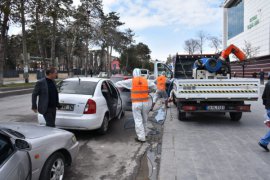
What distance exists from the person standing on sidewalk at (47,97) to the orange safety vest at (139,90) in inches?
74.1

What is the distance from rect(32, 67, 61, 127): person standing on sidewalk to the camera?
19.2 ft

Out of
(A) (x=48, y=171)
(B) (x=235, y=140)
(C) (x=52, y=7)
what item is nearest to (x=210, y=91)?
(B) (x=235, y=140)

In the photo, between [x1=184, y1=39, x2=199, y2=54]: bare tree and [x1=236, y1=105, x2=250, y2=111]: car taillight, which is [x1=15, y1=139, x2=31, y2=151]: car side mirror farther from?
[x1=184, y1=39, x2=199, y2=54]: bare tree

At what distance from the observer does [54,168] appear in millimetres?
4008

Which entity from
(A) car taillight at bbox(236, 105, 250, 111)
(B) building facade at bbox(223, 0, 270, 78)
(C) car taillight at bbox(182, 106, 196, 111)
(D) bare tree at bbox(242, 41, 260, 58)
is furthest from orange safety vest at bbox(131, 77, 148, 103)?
(D) bare tree at bbox(242, 41, 260, 58)

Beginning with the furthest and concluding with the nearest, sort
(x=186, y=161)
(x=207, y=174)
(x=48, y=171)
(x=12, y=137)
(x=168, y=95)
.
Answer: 1. (x=168, y=95)
2. (x=186, y=161)
3. (x=207, y=174)
4. (x=48, y=171)
5. (x=12, y=137)

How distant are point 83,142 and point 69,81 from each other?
1857mm

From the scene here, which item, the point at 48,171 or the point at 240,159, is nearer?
the point at 48,171

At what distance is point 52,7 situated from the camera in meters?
24.5

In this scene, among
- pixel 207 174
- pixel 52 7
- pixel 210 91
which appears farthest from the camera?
pixel 52 7

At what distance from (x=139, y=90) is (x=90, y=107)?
122cm

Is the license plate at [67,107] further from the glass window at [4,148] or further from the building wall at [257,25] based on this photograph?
the building wall at [257,25]

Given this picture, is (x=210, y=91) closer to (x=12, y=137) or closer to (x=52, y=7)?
(x=12, y=137)

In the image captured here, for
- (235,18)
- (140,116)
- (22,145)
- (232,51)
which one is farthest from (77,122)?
(235,18)
